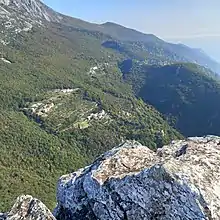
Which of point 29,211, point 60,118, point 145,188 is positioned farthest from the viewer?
point 60,118

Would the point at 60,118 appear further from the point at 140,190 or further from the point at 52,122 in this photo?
the point at 140,190

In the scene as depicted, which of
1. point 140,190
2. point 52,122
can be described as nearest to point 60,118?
point 52,122

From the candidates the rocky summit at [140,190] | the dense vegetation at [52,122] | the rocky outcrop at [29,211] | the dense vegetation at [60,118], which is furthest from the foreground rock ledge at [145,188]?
the dense vegetation at [52,122]

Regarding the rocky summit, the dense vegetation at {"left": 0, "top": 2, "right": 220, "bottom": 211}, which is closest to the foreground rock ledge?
the rocky summit

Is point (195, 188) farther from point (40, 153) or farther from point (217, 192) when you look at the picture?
point (40, 153)

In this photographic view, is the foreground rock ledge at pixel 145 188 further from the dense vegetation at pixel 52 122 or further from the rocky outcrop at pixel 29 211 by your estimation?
the dense vegetation at pixel 52 122

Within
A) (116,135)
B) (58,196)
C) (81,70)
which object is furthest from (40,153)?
(81,70)

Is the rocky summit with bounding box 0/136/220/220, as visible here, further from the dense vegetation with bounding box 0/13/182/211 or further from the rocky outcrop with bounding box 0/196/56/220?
the dense vegetation with bounding box 0/13/182/211
